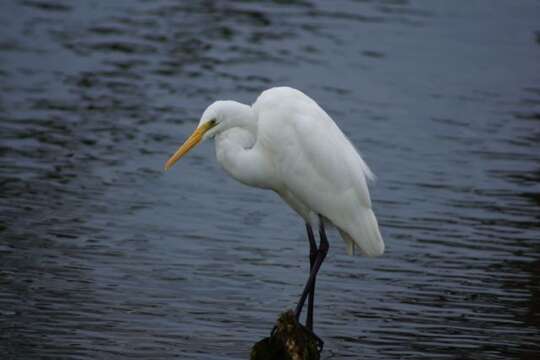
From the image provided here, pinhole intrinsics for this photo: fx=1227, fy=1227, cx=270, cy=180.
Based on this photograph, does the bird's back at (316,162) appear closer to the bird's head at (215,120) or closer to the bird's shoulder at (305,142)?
the bird's shoulder at (305,142)

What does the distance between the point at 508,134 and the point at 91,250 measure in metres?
7.14

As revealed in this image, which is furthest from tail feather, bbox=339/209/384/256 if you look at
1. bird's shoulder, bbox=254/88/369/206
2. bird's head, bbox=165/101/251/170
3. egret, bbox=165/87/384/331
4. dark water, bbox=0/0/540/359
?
bird's head, bbox=165/101/251/170

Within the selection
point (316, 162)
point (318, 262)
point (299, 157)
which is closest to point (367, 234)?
point (318, 262)

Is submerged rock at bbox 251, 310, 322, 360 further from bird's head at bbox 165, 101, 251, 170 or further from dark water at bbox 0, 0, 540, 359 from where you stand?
bird's head at bbox 165, 101, 251, 170

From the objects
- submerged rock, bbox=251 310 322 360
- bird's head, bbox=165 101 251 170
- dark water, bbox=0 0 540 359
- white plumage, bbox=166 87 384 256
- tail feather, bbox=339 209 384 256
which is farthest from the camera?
dark water, bbox=0 0 540 359

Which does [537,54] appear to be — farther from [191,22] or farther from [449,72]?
[191,22]

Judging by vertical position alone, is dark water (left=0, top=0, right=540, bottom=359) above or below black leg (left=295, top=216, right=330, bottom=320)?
below

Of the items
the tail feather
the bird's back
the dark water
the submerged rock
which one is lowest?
the dark water

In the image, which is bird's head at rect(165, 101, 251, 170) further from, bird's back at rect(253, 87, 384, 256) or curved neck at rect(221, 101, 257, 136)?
bird's back at rect(253, 87, 384, 256)

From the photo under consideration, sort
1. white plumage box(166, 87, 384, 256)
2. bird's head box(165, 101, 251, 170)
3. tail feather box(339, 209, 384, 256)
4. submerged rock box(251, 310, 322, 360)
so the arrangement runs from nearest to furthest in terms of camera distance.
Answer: submerged rock box(251, 310, 322, 360) < bird's head box(165, 101, 251, 170) < white plumage box(166, 87, 384, 256) < tail feather box(339, 209, 384, 256)

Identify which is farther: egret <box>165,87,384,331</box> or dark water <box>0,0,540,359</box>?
dark water <box>0,0,540,359</box>

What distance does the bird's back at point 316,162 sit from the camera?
9.12 metres

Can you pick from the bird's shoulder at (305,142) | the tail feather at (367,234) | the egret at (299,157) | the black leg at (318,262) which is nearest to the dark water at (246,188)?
the black leg at (318,262)

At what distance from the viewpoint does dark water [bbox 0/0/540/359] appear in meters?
9.85
